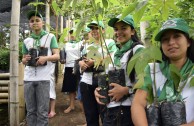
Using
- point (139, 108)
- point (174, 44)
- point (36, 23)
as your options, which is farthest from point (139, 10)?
point (36, 23)

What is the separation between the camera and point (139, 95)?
1900 mm

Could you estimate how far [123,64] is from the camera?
92.7 inches

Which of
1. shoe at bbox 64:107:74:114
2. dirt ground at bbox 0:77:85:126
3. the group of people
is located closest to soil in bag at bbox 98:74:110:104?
the group of people

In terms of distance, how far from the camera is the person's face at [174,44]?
69.9 inches

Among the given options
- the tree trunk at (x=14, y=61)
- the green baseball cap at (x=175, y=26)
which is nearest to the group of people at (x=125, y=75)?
the green baseball cap at (x=175, y=26)

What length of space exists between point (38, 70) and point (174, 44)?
2.23 metres

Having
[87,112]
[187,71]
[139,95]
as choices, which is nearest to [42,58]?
[87,112]

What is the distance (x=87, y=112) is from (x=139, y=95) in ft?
5.08

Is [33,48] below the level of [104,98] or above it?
above

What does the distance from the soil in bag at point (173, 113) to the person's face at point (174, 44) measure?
294 millimetres

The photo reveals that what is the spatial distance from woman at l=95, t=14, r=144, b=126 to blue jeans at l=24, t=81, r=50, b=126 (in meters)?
1.41

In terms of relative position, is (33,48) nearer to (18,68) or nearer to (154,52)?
(18,68)

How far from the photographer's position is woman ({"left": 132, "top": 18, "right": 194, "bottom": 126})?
1717mm

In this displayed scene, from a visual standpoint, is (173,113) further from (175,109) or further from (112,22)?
(112,22)
